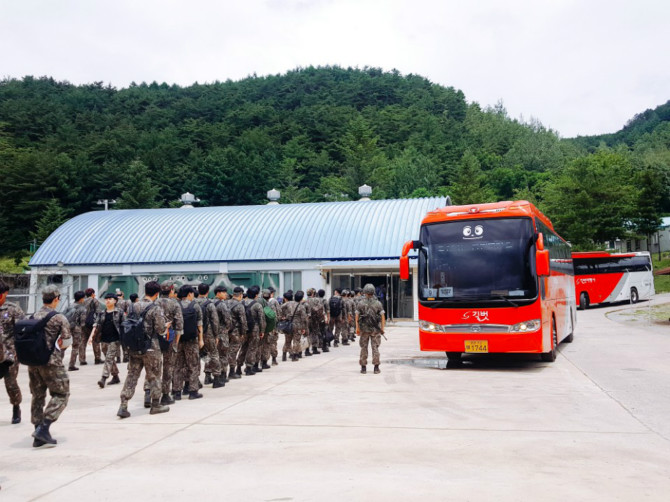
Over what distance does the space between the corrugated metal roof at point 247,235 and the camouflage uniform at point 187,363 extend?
2160 cm

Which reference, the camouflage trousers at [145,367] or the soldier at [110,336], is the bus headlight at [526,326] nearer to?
the camouflage trousers at [145,367]

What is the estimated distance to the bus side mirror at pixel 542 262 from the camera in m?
11.8

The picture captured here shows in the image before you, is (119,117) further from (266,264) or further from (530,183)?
(266,264)

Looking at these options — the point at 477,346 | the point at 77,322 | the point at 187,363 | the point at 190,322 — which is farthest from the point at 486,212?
the point at 77,322

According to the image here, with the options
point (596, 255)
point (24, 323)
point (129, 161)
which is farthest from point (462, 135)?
point (24, 323)

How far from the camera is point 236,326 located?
1204cm

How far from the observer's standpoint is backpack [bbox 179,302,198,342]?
9.80 meters

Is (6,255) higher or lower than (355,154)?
lower

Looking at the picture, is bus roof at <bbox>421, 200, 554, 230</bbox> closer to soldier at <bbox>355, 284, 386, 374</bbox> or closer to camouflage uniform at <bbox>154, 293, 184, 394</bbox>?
soldier at <bbox>355, 284, 386, 374</bbox>

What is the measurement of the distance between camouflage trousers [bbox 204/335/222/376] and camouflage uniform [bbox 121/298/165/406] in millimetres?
2432

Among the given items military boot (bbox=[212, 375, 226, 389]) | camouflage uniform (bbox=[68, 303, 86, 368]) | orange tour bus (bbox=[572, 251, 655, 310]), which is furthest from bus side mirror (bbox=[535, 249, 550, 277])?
orange tour bus (bbox=[572, 251, 655, 310])

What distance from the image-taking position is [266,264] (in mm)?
32188

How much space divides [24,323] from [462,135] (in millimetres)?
99125

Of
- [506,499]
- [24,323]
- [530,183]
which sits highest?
[530,183]
